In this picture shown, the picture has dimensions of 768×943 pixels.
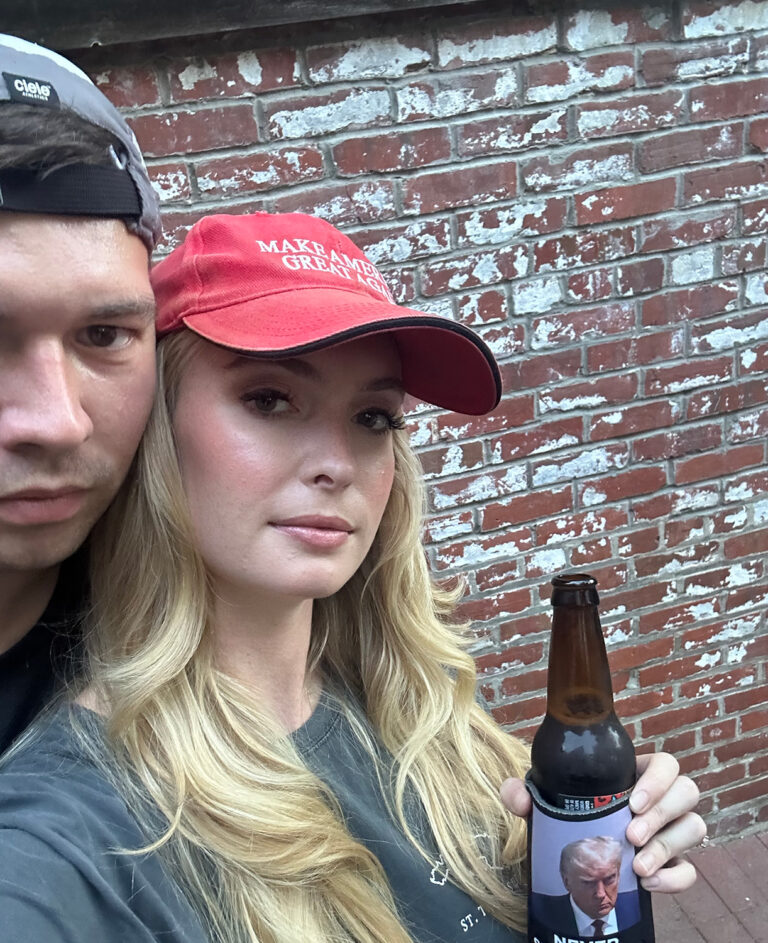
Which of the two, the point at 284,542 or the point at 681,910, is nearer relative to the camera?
the point at 284,542

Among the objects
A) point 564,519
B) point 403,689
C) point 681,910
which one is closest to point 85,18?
point 403,689

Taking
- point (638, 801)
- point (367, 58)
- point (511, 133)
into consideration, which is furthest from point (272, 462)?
point (511, 133)

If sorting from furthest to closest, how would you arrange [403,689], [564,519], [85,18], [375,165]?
[564,519] < [375,165] < [85,18] < [403,689]

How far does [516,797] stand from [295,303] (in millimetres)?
828

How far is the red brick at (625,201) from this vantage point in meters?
2.38

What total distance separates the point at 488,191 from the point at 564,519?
1013 millimetres

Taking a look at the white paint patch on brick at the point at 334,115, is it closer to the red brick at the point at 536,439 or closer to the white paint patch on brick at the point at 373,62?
the white paint patch on brick at the point at 373,62

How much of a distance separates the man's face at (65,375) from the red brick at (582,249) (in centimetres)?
150

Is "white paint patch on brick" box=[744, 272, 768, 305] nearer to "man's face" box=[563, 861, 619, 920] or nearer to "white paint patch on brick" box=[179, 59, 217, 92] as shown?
"white paint patch on brick" box=[179, 59, 217, 92]

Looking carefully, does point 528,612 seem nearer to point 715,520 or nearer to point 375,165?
point 715,520

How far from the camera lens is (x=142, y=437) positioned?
1.17 m

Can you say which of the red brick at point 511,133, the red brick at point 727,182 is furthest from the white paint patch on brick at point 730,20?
the red brick at point 511,133

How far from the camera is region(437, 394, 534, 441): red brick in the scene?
2402 mm

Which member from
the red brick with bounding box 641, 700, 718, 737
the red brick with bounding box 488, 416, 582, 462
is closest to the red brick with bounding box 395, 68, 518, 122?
the red brick with bounding box 488, 416, 582, 462
